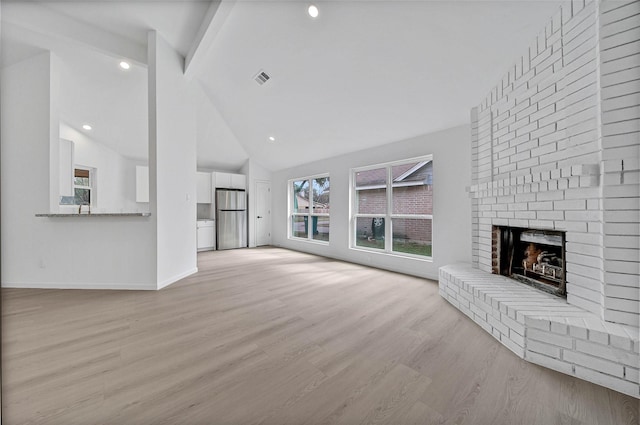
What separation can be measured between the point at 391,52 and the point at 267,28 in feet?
4.89

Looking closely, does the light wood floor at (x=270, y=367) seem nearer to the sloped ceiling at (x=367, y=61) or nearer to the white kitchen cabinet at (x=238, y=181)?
the sloped ceiling at (x=367, y=61)

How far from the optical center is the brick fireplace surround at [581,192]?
1.50m

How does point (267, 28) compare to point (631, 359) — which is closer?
point (631, 359)

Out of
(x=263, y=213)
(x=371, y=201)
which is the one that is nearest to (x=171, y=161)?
(x=371, y=201)

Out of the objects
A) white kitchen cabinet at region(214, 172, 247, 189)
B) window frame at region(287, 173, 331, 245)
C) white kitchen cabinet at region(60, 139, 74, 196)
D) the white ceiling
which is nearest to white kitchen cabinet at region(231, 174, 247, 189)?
white kitchen cabinet at region(214, 172, 247, 189)

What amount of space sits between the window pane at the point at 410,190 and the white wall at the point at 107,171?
5.82 meters

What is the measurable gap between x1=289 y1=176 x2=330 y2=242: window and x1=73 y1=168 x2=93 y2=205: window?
14.0 ft

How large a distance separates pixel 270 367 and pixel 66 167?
530 cm

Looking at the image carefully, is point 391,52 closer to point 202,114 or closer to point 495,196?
point 495,196

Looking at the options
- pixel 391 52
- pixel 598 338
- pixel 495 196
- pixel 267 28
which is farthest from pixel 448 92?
pixel 598 338

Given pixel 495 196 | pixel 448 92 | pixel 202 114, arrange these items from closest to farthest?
pixel 495 196, pixel 448 92, pixel 202 114

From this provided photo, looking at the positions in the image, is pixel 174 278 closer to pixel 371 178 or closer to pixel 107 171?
pixel 371 178

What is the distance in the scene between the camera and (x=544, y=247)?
224cm

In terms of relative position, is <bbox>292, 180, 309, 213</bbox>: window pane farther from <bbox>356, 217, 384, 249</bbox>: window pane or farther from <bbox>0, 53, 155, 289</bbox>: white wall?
<bbox>0, 53, 155, 289</bbox>: white wall
